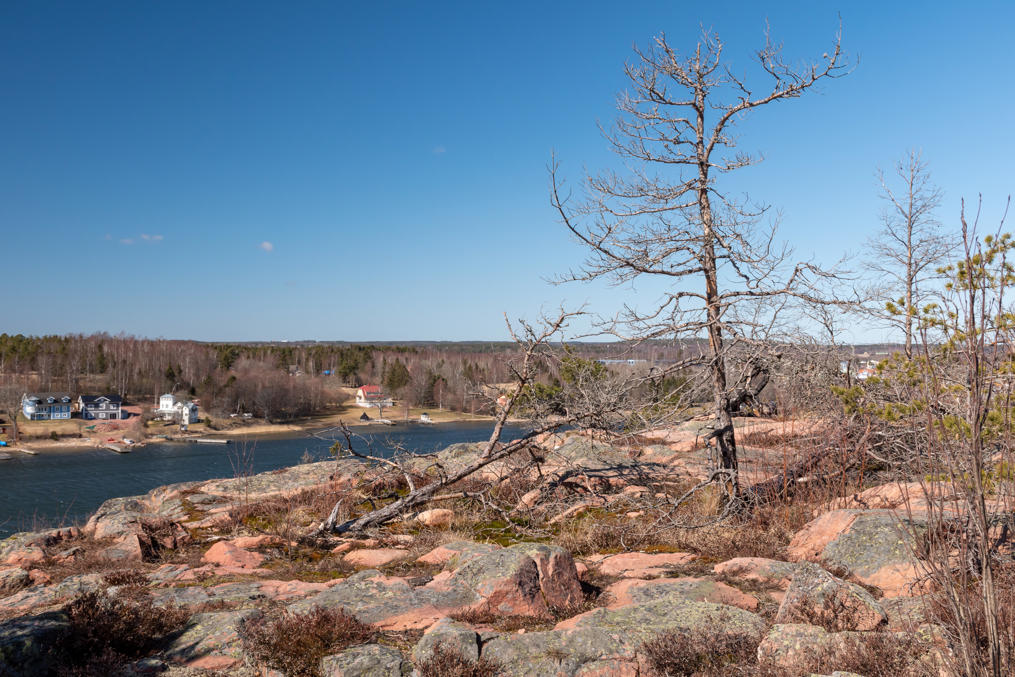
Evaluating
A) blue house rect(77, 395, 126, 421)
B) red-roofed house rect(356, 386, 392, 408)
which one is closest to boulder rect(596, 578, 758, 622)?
red-roofed house rect(356, 386, 392, 408)

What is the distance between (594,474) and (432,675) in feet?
23.0

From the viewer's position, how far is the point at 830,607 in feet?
13.4

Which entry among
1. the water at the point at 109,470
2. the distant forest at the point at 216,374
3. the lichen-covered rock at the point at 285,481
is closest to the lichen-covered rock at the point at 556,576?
the lichen-covered rock at the point at 285,481

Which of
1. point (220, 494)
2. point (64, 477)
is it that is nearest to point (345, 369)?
point (64, 477)

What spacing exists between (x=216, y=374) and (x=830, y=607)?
106 m

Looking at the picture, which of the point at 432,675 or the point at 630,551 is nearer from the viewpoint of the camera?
the point at 432,675

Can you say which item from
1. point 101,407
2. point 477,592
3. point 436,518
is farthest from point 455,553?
point 101,407

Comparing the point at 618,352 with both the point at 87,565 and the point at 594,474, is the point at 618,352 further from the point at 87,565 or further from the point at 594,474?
the point at 87,565

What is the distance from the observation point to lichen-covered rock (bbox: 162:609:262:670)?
4137 millimetres

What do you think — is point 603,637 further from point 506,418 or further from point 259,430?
point 259,430

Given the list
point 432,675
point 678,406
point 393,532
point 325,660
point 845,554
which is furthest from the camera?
point 393,532

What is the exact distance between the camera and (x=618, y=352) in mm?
7949

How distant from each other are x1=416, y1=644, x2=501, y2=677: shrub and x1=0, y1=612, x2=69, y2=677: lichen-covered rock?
2276 mm

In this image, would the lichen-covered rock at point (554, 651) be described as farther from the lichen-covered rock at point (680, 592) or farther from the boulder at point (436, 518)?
the boulder at point (436, 518)
